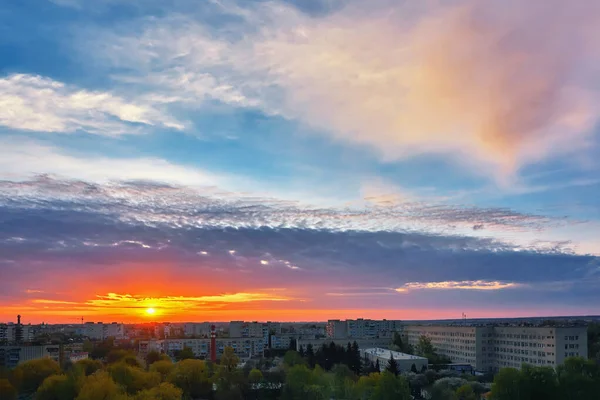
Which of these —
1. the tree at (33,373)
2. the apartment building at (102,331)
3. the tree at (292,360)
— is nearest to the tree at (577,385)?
the tree at (292,360)

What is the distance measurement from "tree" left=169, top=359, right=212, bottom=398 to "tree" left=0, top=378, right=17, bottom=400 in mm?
11035

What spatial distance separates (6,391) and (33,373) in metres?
9.75

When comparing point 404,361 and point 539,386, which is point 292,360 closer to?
point 404,361

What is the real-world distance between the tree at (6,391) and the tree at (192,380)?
36.2 ft

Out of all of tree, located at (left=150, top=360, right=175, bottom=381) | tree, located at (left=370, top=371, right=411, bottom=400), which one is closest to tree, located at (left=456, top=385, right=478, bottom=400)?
tree, located at (left=370, top=371, right=411, bottom=400)

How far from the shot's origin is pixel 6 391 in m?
38.8

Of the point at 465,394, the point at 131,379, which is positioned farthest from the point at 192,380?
the point at 465,394

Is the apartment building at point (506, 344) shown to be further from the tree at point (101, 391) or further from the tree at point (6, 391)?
the tree at point (6, 391)

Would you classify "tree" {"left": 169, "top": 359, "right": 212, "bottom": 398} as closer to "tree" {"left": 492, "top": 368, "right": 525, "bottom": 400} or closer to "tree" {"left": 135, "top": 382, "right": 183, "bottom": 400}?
"tree" {"left": 135, "top": 382, "right": 183, "bottom": 400}

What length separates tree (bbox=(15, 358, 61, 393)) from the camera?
47.0m

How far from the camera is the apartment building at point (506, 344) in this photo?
2425 inches

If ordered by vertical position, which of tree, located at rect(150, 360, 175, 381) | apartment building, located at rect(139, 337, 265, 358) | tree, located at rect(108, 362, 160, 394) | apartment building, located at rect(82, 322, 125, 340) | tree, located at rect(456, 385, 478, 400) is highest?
tree, located at rect(108, 362, 160, 394)

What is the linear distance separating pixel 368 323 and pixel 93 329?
8035 centimetres

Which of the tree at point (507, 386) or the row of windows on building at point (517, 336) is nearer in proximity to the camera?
the tree at point (507, 386)
